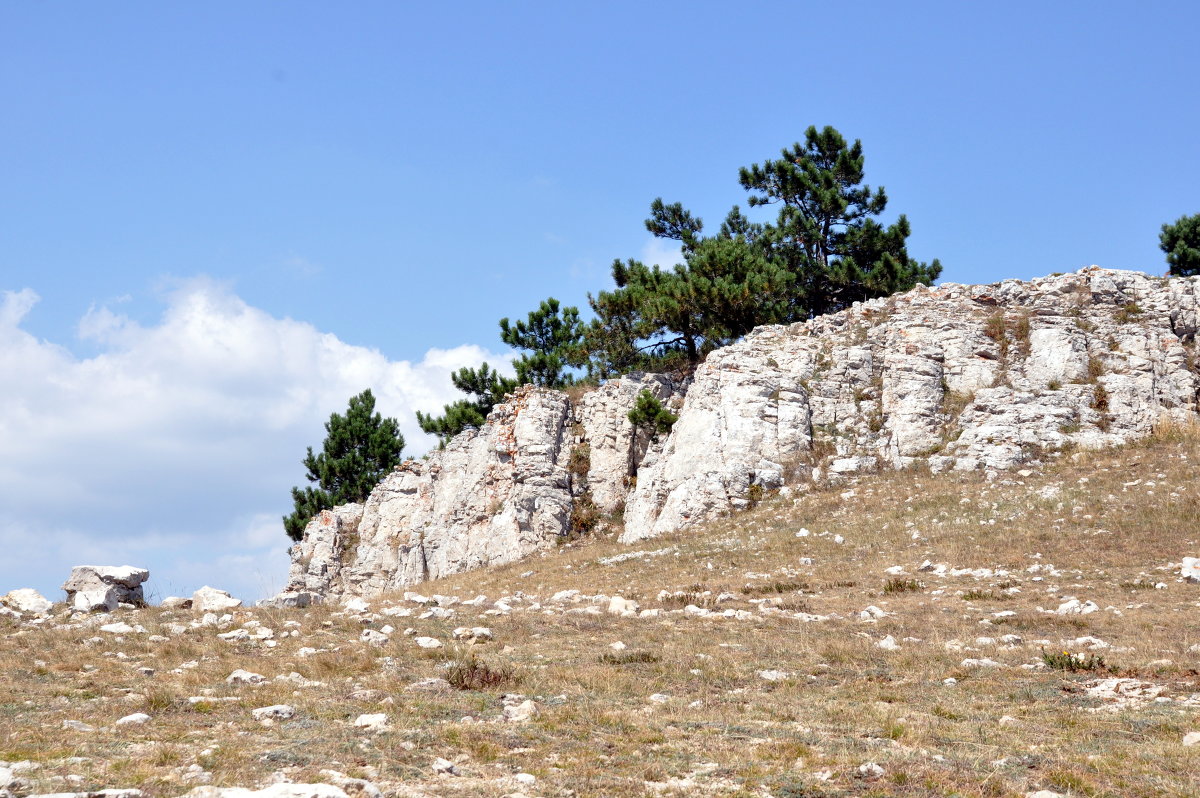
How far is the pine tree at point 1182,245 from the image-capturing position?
184ft

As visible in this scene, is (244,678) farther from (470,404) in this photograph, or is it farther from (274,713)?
(470,404)

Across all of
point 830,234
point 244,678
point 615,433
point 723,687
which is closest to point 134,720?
point 244,678

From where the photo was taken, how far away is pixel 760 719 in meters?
10.3

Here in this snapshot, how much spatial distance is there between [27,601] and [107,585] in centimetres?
146

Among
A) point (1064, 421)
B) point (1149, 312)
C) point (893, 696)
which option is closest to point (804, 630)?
point (893, 696)

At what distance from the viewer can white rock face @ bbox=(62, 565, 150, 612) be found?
1978 centimetres

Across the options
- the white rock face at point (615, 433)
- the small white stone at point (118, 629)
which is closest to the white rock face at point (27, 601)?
the small white stone at point (118, 629)

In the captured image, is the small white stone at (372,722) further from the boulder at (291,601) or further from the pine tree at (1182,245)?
the pine tree at (1182,245)

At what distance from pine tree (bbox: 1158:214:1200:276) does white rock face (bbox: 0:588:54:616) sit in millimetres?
58688

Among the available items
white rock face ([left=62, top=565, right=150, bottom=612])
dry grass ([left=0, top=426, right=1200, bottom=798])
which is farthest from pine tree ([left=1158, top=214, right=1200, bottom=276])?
white rock face ([left=62, top=565, right=150, bottom=612])

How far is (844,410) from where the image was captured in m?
35.6

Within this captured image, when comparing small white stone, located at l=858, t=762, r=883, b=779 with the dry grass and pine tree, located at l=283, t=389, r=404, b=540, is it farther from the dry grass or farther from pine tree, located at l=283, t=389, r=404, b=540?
pine tree, located at l=283, t=389, r=404, b=540

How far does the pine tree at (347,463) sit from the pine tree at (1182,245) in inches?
1875

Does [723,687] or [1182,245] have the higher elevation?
[1182,245]
